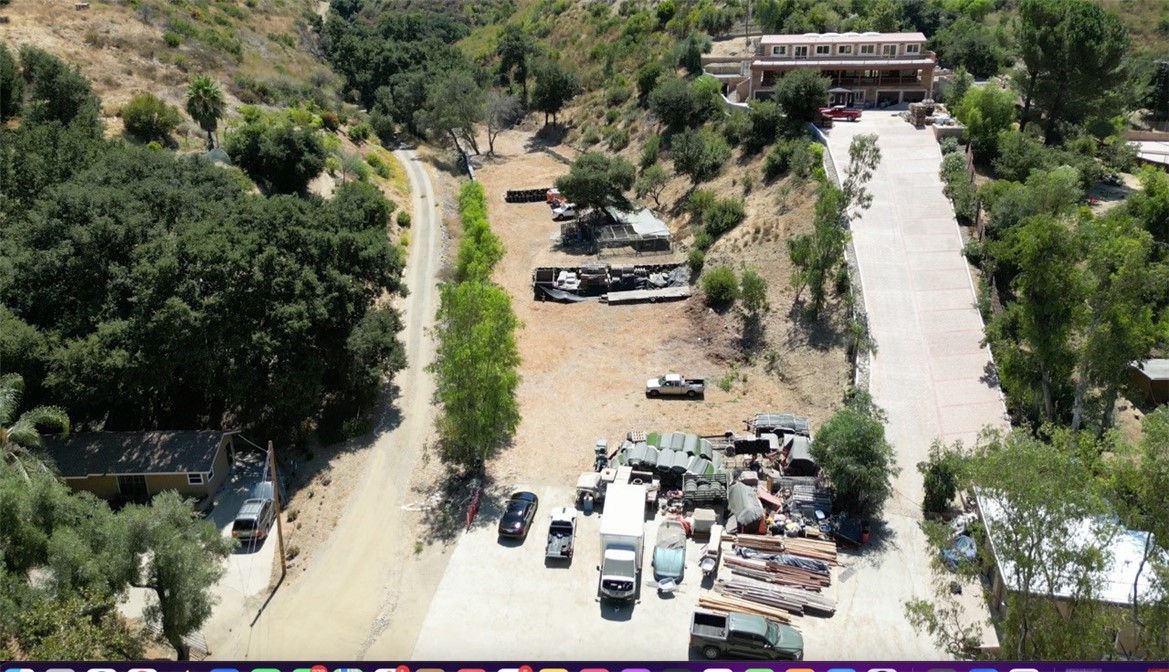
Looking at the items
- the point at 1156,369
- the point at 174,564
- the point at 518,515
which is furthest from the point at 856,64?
the point at 174,564

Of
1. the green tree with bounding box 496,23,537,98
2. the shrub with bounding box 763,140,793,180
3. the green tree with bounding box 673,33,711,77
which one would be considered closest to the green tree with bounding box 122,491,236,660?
the shrub with bounding box 763,140,793,180

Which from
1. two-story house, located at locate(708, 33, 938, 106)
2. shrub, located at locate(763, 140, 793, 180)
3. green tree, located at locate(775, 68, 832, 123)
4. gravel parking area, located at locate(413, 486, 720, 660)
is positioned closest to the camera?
gravel parking area, located at locate(413, 486, 720, 660)

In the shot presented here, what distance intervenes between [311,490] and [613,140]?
51.6 m

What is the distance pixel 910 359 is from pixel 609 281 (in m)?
19.3

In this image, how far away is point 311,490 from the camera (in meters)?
33.8

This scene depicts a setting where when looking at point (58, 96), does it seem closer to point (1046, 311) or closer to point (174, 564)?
point (174, 564)

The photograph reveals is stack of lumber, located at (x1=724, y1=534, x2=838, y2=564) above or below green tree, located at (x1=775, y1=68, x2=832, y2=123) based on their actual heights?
below

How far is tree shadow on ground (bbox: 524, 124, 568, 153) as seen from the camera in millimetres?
85000

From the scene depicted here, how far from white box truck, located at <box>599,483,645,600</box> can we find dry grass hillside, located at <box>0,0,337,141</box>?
49.9m

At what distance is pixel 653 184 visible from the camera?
61.8 meters

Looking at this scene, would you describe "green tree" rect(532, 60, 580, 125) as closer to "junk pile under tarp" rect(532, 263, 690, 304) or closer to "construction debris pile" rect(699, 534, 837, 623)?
"junk pile under tarp" rect(532, 263, 690, 304)

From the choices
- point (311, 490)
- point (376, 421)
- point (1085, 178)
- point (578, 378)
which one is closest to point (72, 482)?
point (311, 490)

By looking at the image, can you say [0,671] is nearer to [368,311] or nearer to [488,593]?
[488,593]

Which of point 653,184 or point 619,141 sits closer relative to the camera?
point 653,184
